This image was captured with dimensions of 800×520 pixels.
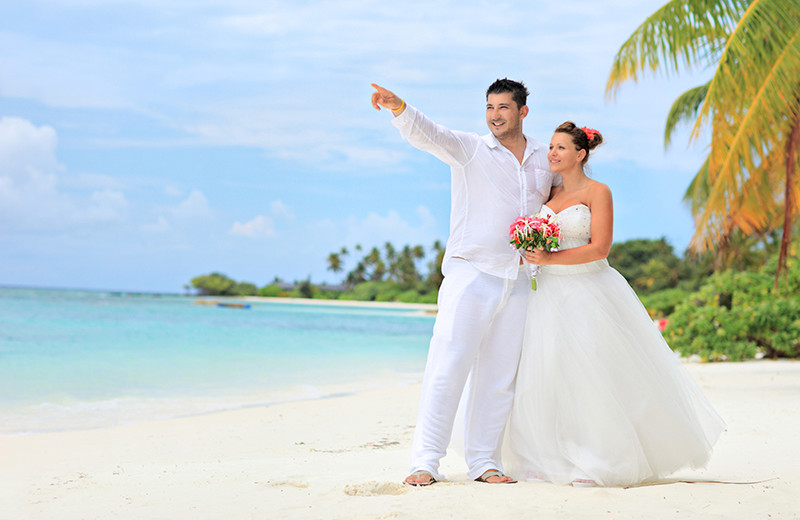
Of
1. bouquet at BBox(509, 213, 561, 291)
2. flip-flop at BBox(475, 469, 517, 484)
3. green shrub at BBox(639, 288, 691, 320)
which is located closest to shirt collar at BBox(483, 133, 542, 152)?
bouquet at BBox(509, 213, 561, 291)

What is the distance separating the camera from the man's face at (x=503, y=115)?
399cm

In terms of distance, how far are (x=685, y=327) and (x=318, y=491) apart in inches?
417

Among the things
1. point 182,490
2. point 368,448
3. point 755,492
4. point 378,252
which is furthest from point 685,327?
point 378,252

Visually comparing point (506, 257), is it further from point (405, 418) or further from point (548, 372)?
point (405, 418)

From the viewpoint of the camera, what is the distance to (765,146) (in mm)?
8367

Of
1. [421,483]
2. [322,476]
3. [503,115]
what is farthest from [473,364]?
[503,115]

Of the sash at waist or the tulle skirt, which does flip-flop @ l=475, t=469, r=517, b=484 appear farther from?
the sash at waist

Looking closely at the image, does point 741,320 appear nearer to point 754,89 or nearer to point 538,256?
point 754,89

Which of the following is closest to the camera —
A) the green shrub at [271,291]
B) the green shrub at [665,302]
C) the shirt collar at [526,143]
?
the shirt collar at [526,143]

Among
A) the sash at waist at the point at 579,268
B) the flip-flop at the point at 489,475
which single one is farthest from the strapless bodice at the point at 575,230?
the flip-flop at the point at 489,475

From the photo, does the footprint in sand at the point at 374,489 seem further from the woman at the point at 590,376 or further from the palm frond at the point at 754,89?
the palm frond at the point at 754,89

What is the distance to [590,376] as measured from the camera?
386 cm

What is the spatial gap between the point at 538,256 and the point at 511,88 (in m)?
0.94

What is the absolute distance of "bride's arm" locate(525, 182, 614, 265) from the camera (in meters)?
3.81
